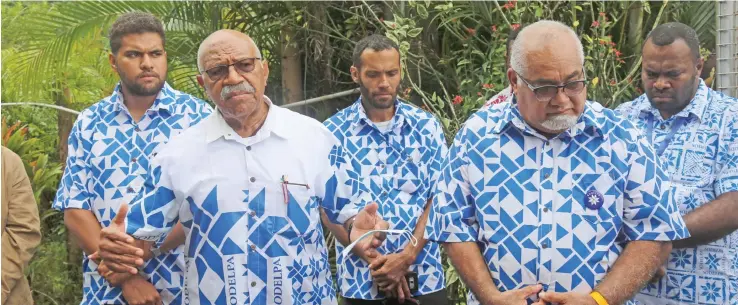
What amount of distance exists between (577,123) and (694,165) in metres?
1.11

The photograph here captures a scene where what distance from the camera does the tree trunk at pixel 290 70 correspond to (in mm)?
8570

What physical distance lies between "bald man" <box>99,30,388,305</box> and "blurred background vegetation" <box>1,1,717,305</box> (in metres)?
3.19

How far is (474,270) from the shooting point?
3.74 meters

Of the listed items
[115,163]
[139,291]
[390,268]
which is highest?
[115,163]

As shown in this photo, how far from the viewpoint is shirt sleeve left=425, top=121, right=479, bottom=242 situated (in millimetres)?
3801

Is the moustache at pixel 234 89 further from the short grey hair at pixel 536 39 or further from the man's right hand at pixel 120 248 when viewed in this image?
the short grey hair at pixel 536 39

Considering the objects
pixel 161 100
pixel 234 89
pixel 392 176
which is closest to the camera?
pixel 234 89

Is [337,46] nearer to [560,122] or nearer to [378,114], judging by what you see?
[378,114]

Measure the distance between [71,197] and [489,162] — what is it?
2.26 m

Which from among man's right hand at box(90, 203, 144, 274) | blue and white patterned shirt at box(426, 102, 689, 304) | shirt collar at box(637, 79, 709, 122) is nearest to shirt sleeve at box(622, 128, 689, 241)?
blue and white patterned shirt at box(426, 102, 689, 304)

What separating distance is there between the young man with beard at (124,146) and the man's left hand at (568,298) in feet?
6.47

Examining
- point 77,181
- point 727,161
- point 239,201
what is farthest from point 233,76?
point 727,161

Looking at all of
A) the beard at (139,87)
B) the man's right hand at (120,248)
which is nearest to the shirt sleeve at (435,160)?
the beard at (139,87)

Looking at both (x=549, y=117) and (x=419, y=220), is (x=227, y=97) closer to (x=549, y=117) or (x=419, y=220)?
(x=549, y=117)
